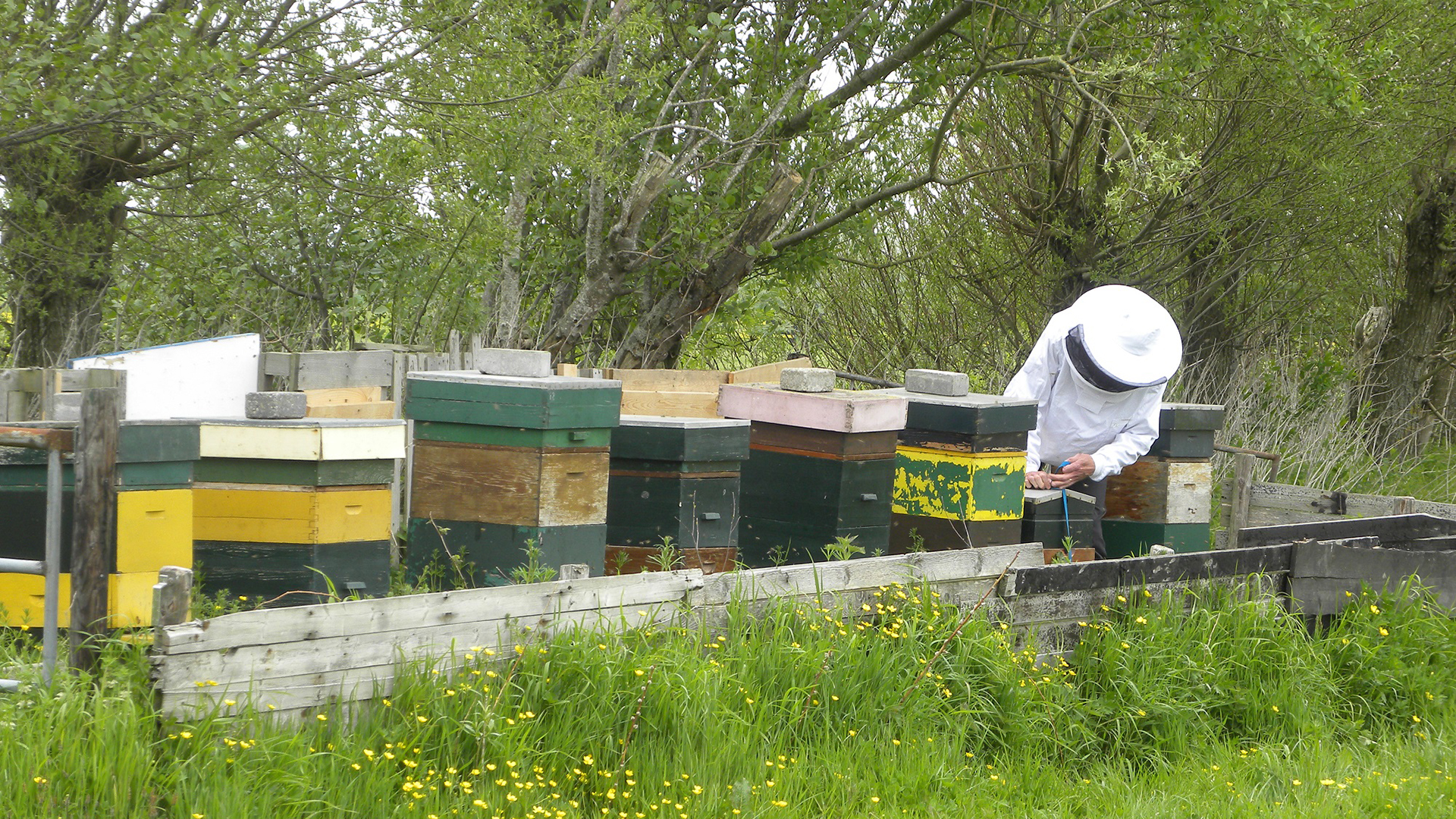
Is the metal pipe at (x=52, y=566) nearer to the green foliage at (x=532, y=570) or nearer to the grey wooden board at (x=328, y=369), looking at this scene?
the green foliage at (x=532, y=570)

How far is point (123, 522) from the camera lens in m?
3.00

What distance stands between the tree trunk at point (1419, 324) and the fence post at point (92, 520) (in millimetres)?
10850

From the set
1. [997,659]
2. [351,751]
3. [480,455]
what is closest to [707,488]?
[480,455]

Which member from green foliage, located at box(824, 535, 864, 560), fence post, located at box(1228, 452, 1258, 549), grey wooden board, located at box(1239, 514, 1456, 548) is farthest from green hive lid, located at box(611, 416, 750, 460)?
fence post, located at box(1228, 452, 1258, 549)

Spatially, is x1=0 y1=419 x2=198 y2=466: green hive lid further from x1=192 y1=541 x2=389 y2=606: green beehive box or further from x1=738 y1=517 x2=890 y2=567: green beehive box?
x1=738 y1=517 x2=890 y2=567: green beehive box

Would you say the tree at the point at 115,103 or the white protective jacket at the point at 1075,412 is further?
the white protective jacket at the point at 1075,412

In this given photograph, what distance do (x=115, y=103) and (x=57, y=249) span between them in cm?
143

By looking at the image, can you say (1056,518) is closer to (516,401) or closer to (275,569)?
(516,401)

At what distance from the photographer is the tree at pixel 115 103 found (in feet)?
13.0

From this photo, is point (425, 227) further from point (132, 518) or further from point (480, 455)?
point (132, 518)

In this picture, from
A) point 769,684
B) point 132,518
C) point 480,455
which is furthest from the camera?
point 480,455

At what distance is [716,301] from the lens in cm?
719

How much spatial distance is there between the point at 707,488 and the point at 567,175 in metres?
3.78

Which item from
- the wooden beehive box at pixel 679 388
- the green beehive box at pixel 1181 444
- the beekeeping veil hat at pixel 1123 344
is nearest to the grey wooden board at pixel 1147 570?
the green beehive box at pixel 1181 444
